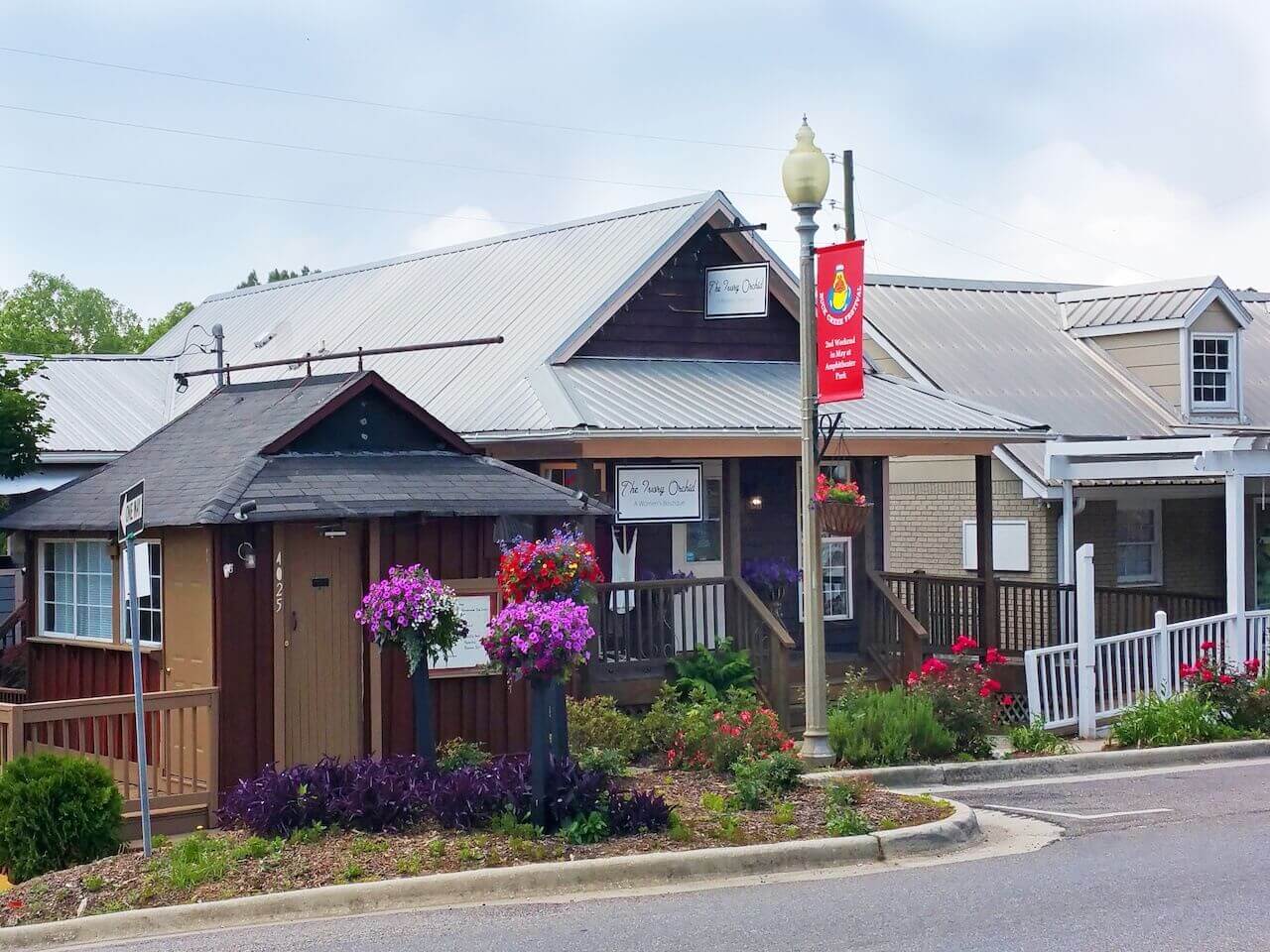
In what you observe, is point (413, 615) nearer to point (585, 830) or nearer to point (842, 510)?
point (585, 830)

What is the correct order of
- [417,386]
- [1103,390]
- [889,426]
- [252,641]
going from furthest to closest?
[1103,390] < [417,386] < [889,426] < [252,641]

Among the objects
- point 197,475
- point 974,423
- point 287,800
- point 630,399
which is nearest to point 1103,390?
point 974,423

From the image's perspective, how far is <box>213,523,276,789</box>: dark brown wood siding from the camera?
13195mm

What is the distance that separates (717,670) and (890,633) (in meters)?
3.03

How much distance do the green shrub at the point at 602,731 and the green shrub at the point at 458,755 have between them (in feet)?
2.89

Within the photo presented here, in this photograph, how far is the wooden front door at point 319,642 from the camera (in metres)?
13.6

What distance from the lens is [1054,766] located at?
1533 cm

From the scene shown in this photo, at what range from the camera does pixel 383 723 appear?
46.5ft

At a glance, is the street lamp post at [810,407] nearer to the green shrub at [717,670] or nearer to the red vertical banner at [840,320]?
the red vertical banner at [840,320]

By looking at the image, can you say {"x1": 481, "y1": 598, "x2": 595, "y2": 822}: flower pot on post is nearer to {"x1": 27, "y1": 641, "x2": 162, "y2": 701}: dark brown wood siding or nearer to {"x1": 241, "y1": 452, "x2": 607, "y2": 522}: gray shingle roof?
{"x1": 241, "y1": 452, "x2": 607, "y2": 522}: gray shingle roof

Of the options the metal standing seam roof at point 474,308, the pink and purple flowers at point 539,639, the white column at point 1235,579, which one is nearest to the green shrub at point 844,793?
the pink and purple flowers at point 539,639

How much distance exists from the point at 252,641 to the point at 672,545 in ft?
23.3

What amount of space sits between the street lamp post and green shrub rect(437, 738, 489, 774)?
273 centimetres

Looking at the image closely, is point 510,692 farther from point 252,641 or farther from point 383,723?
point 252,641
